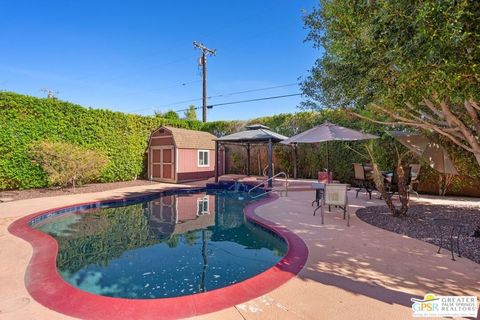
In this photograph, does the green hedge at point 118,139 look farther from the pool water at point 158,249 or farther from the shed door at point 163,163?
the pool water at point 158,249

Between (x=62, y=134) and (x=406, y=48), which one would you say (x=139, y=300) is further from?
(x=62, y=134)

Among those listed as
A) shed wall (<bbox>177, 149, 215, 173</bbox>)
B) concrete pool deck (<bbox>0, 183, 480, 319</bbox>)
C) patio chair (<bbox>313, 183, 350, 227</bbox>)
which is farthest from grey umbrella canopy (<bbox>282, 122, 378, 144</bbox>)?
shed wall (<bbox>177, 149, 215, 173</bbox>)

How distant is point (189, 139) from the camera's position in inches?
695

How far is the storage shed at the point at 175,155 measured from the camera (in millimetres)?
16688

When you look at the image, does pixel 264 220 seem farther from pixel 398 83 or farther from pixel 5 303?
pixel 5 303

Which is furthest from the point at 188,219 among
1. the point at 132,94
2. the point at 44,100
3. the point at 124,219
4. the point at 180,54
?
the point at 132,94

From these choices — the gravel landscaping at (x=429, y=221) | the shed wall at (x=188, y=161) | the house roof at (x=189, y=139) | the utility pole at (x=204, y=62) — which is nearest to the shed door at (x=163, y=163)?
the shed wall at (x=188, y=161)

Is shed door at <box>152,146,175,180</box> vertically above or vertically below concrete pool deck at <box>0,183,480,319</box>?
above

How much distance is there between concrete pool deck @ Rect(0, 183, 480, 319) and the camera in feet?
9.61

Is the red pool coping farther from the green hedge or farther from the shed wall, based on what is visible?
the shed wall

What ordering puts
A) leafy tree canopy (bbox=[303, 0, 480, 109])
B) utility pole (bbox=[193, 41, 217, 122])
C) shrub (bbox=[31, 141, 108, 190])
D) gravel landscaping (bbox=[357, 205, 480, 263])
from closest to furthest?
1. leafy tree canopy (bbox=[303, 0, 480, 109])
2. gravel landscaping (bbox=[357, 205, 480, 263])
3. shrub (bbox=[31, 141, 108, 190])
4. utility pole (bbox=[193, 41, 217, 122])

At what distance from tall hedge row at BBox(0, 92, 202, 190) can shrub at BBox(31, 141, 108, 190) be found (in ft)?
1.52

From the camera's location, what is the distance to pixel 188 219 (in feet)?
27.3

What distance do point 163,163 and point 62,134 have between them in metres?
5.78
